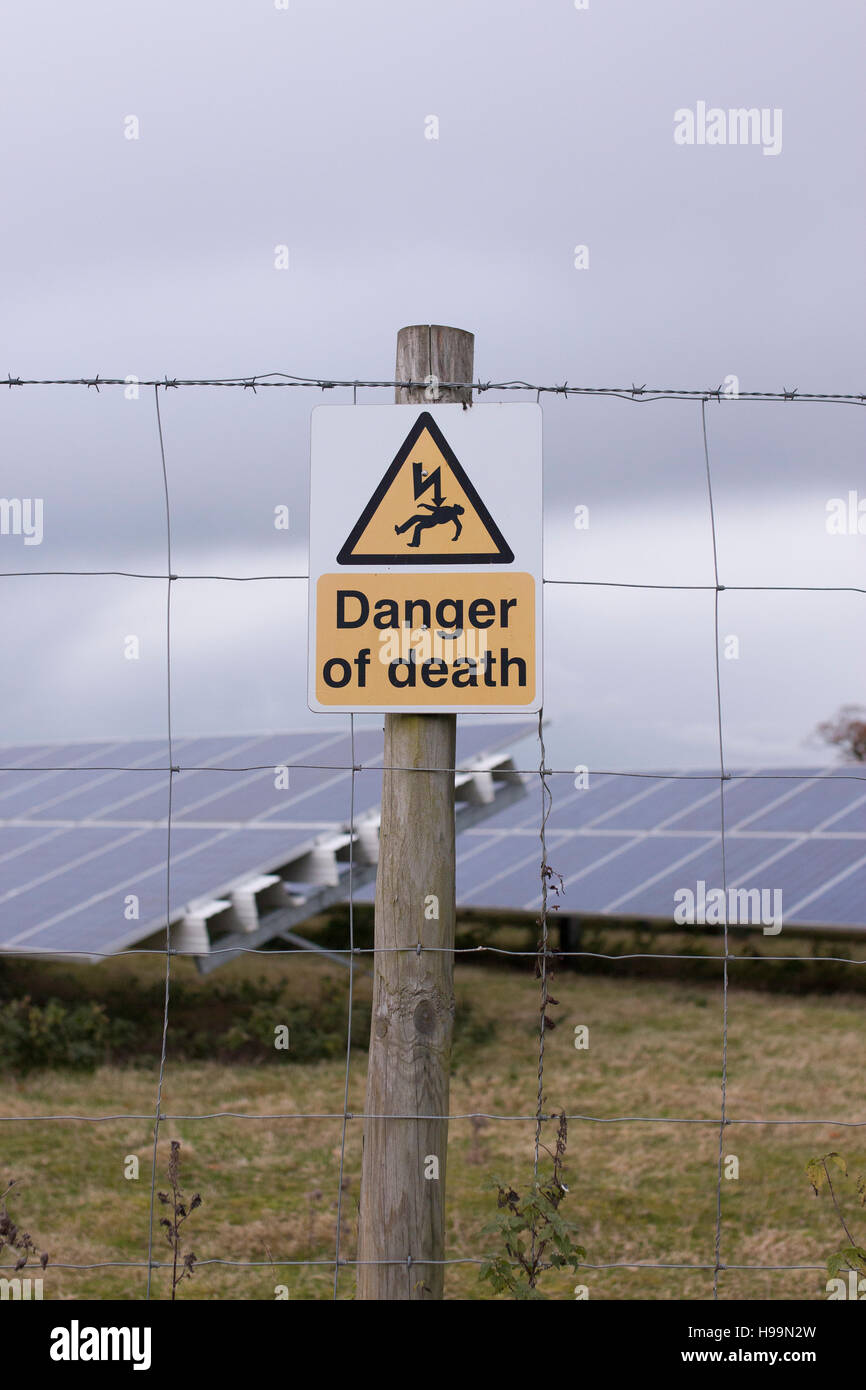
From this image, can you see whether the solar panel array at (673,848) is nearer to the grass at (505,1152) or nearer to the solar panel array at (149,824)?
the grass at (505,1152)

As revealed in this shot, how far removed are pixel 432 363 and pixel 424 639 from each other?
67 cm

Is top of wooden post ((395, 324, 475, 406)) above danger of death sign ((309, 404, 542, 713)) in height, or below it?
above

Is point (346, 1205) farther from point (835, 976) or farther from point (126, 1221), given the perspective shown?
point (835, 976)

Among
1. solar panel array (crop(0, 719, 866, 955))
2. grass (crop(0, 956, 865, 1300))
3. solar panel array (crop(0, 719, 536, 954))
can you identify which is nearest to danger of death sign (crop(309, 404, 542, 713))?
grass (crop(0, 956, 865, 1300))

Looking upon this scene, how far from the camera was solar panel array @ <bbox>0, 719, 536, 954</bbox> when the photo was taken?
7699 mm

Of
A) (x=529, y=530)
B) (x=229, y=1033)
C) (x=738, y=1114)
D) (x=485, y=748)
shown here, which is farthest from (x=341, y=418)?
(x=485, y=748)

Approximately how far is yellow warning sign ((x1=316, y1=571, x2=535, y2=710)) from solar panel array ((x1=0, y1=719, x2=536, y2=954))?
3.74 metres

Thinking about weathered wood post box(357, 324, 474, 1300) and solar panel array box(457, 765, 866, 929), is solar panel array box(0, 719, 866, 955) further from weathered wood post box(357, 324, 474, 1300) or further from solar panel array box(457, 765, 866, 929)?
weathered wood post box(357, 324, 474, 1300)

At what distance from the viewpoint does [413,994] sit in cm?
283

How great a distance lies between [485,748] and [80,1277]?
6.49 meters

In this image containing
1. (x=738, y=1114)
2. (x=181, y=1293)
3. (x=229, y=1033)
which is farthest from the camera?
(x=229, y=1033)

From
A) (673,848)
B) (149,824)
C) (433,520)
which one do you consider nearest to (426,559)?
(433,520)

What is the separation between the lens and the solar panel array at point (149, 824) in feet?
25.3

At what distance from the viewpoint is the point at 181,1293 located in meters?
4.55
